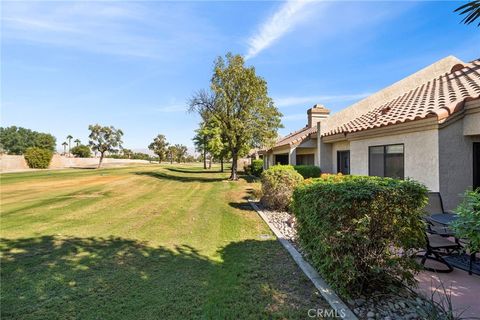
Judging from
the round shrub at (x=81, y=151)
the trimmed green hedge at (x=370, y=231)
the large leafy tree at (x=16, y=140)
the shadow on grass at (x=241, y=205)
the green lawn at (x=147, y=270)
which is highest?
the large leafy tree at (x=16, y=140)

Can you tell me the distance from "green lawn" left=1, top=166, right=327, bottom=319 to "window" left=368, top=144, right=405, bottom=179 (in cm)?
517

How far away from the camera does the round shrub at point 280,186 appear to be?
34.0 ft

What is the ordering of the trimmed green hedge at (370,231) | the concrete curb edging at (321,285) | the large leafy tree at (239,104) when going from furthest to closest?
the large leafy tree at (239,104), the trimmed green hedge at (370,231), the concrete curb edging at (321,285)

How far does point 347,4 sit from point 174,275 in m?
10.4

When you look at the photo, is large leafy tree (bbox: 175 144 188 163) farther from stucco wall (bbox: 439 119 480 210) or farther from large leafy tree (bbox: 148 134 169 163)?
stucco wall (bbox: 439 119 480 210)

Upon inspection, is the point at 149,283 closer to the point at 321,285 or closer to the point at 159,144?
the point at 321,285

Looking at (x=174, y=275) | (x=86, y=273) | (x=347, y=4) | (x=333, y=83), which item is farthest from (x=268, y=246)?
(x=333, y=83)

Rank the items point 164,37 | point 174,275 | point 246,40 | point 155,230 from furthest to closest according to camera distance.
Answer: point 246,40, point 164,37, point 155,230, point 174,275

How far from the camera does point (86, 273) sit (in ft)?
15.9

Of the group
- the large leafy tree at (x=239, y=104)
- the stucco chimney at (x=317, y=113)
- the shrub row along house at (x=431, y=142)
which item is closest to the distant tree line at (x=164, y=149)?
the large leafy tree at (x=239, y=104)

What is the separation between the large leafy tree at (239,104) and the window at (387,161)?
12500mm

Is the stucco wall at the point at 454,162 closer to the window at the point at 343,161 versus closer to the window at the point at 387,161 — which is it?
the window at the point at 387,161

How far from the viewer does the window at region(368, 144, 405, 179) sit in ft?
29.2

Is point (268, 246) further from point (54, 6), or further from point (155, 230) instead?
point (54, 6)
